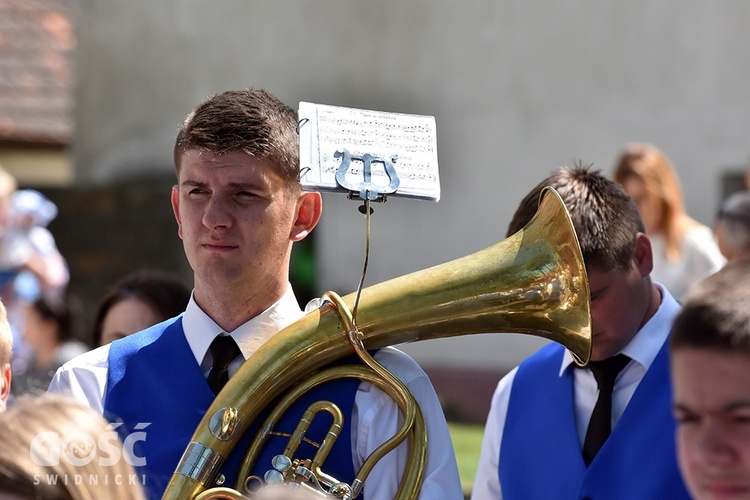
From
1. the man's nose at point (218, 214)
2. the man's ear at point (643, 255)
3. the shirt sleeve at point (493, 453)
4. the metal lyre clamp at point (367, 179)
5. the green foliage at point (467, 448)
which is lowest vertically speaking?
the green foliage at point (467, 448)

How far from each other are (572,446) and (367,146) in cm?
104

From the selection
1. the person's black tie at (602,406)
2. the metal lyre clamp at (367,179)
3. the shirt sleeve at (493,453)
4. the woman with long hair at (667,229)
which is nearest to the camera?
the metal lyre clamp at (367,179)

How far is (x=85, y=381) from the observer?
255cm

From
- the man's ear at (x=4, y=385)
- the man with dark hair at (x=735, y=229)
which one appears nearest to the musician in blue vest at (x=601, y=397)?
the man's ear at (x=4, y=385)

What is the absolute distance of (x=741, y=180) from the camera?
8.32 meters

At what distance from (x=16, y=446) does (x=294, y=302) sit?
111 cm

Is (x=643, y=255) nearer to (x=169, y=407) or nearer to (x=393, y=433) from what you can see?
(x=393, y=433)

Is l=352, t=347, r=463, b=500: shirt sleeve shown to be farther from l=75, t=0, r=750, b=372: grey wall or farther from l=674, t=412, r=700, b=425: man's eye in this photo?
l=75, t=0, r=750, b=372: grey wall

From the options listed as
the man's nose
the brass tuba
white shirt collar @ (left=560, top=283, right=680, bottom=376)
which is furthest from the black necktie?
white shirt collar @ (left=560, top=283, right=680, bottom=376)

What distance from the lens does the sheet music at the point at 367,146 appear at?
2352 millimetres

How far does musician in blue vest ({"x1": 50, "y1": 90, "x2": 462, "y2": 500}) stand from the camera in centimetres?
241

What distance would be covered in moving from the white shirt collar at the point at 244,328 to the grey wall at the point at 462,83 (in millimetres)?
6218

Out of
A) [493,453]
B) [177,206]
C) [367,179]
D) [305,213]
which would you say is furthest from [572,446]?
[177,206]

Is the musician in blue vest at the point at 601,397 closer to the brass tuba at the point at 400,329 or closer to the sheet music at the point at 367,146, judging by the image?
the brass tuba at the point at 400,329
